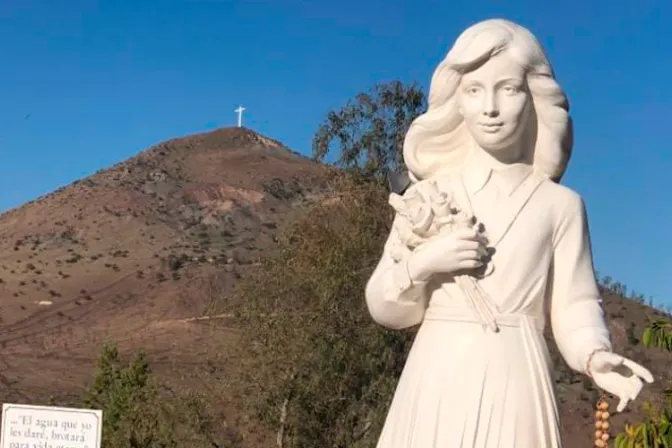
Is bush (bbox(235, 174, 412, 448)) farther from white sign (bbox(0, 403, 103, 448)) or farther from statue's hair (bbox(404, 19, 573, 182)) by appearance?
statue's hair (bbox(404, 19, 573, 182))

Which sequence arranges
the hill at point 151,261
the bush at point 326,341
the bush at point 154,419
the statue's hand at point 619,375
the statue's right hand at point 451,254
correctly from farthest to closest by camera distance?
1. the hill at point 151,261
2. the bush at point 326,341
3. the bush at point 154,419
4. the statue's right hand at point 451,254
5. the statue's hand at point 619,375

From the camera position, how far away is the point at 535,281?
415 centimetres

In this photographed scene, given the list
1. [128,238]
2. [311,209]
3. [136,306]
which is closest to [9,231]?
[128,238]

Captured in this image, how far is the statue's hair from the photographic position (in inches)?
168

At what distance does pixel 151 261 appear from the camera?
69.0 metres

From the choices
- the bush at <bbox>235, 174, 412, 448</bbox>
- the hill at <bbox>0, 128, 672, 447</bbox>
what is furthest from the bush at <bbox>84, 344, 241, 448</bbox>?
the hill at <bbox>0, 128, 672, 447</bbox>

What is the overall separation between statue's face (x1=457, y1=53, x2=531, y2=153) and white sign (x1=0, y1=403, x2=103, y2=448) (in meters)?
5.35

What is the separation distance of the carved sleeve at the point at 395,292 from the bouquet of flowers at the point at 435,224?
0.03m

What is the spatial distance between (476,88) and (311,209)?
14.1 metres

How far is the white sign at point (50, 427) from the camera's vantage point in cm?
869

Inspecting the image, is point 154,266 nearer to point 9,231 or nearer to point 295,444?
point 9,231

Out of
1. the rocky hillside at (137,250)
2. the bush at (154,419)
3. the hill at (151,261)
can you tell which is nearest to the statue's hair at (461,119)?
the bush at (154,419)

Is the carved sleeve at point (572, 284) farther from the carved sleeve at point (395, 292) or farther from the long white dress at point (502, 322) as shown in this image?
the carved sleeve at point (395, 292)

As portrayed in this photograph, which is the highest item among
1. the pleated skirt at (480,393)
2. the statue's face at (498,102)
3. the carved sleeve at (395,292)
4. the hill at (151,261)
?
the hill at (151,261)
